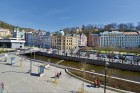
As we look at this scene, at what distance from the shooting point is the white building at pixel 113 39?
124812mm

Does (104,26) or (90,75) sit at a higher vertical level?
(104,26)

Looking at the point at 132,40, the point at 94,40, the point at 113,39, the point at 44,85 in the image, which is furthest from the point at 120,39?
the point at 44,85

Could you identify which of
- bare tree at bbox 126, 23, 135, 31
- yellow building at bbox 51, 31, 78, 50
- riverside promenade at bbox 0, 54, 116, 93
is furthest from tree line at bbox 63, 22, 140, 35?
riverside promenade at bbox 0, 54, 116, 93

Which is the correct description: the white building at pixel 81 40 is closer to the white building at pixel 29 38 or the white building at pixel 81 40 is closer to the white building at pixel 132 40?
the white building at pixel 132 40

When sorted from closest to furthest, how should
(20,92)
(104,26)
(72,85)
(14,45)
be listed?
(20,92)
(72,85)
(14,45)
(104,26)

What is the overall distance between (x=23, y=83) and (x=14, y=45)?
96172 mm

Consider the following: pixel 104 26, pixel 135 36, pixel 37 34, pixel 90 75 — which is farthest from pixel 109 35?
pixel 90 75

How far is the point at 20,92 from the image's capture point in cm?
2116

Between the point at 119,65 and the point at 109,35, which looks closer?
the point at 119,65

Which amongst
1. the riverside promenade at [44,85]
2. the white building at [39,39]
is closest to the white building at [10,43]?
the white building at [39,39]

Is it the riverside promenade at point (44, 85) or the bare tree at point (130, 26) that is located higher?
the bare tree at point (130, 26)

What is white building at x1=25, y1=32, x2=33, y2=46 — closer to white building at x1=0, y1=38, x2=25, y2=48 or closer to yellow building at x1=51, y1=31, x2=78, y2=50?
yellow building at x1=51, y1=31, x2=78, y2=50

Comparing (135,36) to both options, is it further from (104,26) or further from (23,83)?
(23,83)

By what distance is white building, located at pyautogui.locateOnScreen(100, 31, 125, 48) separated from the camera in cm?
12481
